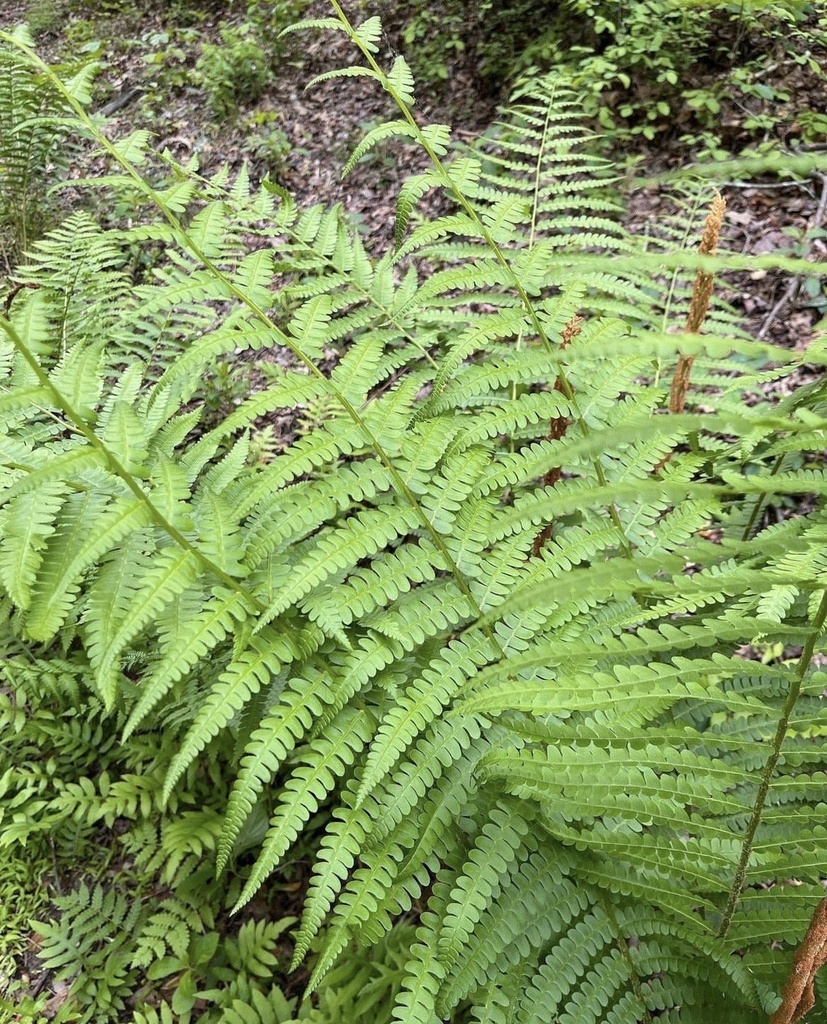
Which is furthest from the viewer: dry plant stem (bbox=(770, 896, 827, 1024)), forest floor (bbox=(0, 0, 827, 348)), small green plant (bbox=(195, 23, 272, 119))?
small green plant (bbox=(195, 23, 272, 119))

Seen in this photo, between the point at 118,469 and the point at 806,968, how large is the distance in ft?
4.33

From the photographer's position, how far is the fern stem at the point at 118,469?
3.58 feet

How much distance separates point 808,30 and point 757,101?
1.81ft

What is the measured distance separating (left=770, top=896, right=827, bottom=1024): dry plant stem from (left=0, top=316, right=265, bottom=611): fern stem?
1.06 metres

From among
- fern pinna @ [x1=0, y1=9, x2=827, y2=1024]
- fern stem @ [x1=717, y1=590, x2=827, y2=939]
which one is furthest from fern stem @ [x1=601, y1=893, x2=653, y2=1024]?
fern stem @ [x1=717, y1=590, x2=827, y2=939]

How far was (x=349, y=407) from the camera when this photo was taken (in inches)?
59.1

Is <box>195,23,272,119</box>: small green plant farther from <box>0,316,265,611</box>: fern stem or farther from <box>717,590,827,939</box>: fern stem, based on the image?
<box>717,590,827,939</box>: fern stem

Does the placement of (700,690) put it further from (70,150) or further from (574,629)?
(70,150)

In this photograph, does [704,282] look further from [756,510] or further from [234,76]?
[234,76]

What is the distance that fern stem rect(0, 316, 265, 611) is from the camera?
109 centimetres

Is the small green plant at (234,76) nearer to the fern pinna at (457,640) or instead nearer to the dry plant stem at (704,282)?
the fern pinna at (457,640)

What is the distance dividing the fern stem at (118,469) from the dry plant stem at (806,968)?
106cm

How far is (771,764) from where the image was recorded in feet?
3.54

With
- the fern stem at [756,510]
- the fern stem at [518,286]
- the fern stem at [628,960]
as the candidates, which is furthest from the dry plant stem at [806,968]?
the fern stem at [756,510]
